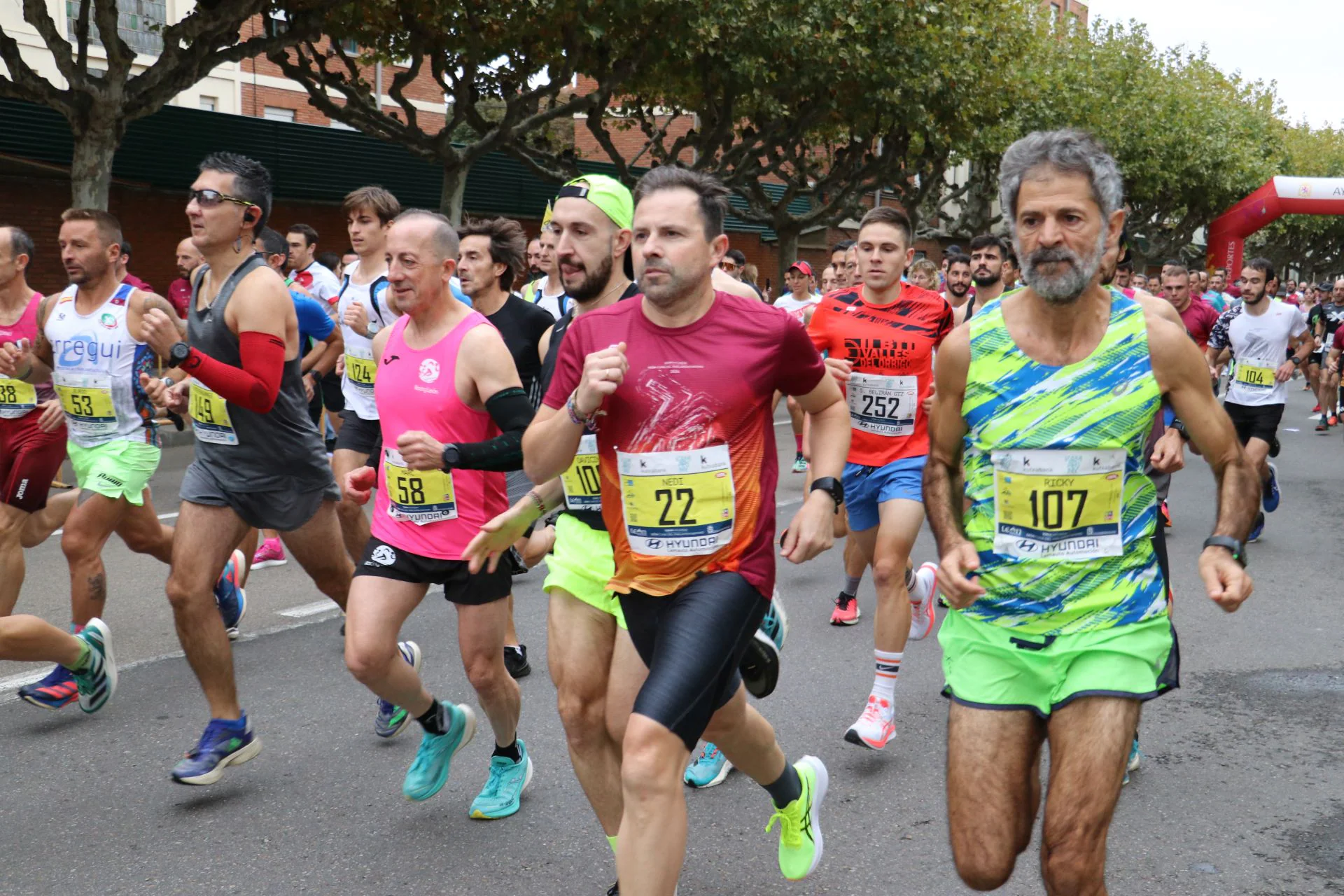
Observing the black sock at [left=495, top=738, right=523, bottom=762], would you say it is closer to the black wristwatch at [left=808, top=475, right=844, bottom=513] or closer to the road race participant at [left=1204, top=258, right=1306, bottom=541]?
the black wristwatch at [left=808, top=475, right=844, bottom=513]

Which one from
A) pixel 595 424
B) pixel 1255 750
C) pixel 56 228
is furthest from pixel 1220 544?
pixel 56 228

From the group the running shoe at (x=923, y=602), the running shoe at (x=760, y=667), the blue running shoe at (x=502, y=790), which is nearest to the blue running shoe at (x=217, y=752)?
the blue running shoe at (x=502, y=790)

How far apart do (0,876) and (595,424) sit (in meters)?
2.21

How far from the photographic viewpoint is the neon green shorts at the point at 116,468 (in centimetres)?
557

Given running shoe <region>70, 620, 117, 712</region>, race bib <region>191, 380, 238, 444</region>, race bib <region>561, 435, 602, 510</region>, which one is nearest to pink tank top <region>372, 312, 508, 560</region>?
race bib <region>561, 435, 602, 510</region>

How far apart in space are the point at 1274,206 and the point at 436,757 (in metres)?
36.6

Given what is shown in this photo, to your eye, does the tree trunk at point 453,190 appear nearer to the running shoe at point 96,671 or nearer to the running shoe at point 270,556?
the running shoe at point 270,556

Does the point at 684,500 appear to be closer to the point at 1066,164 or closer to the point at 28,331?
the point at 1066,164

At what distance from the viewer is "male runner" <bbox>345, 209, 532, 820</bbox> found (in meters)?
4.16

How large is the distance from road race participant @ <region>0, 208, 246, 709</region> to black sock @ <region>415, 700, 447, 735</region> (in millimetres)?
1713

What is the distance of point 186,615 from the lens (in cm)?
449

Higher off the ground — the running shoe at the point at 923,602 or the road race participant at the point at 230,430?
the road race participant at the point at 230,430

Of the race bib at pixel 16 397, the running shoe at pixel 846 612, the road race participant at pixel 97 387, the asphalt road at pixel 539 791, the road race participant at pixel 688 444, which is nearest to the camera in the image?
the road race participant at pixel 688 444

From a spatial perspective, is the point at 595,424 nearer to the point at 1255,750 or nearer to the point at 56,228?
the point at 1255,750
